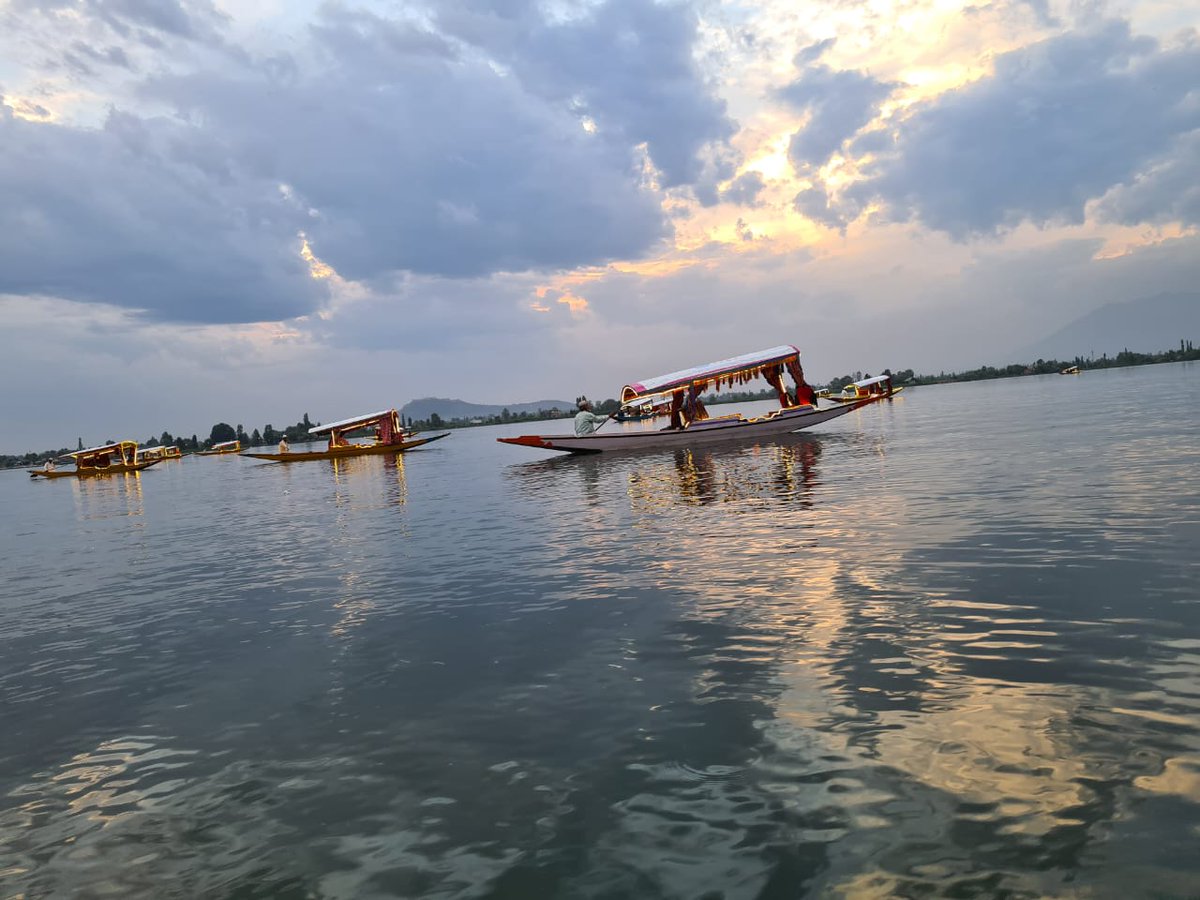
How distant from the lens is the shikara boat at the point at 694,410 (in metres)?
39.0

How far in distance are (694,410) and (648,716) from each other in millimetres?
35352

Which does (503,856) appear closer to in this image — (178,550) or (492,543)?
(492,543)

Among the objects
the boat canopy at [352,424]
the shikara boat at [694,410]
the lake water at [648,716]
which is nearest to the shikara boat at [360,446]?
the boat canopy at [352,424]

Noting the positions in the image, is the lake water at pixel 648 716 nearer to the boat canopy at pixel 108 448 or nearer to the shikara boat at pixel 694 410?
the shikara boat at pixel 694 410

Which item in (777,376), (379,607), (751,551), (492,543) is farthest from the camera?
(777,376)

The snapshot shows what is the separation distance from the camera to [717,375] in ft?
131

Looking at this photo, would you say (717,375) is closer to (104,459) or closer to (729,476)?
(729,476)

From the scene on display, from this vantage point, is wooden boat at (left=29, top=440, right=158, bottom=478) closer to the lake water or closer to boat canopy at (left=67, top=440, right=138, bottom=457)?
boat canopy at (left=67, top=440, right=138, bottom=457)

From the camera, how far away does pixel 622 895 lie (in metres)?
4.27

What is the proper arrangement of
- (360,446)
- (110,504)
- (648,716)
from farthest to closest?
(360,446) → (110,504) → (648,716)

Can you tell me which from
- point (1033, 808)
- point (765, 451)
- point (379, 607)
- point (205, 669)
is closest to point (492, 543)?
point (379, 607)

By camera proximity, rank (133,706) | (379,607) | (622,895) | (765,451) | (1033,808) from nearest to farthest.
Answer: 1. (622,895)
2. (1033,808)
3. (133,706)
4. (379,607)
5. (765,451)

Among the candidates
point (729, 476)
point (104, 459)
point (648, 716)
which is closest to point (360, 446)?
point (104, 459)

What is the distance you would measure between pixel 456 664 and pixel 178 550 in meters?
15.9
